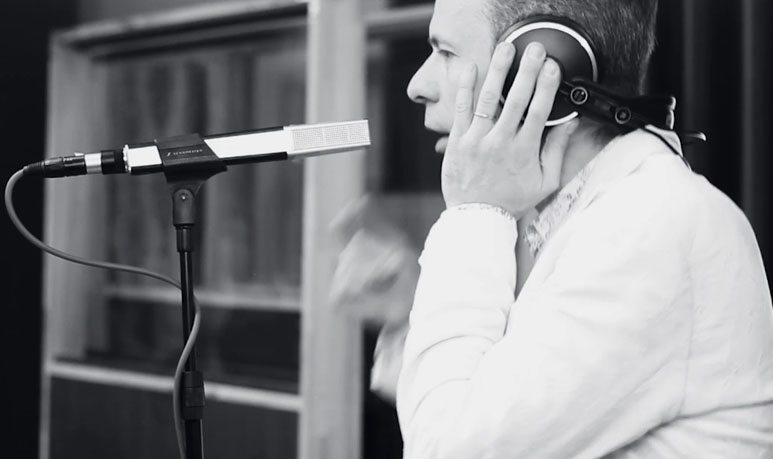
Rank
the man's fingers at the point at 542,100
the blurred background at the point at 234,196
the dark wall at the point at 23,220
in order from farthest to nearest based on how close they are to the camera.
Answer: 1. the dark wall at the point at 23,220
2. the blurred background at the point at 234,196
3. the man's fingers at the point at 542,100

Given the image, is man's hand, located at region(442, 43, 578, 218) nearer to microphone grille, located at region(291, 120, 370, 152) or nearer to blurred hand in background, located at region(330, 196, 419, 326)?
microphone grille, located at region(291, 120, 370, 152)

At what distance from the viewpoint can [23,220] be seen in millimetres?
2365

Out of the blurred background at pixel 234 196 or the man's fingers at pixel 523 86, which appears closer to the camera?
the man's fingers at pixel 523 86

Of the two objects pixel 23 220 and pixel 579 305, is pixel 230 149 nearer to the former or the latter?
pixel 579 305

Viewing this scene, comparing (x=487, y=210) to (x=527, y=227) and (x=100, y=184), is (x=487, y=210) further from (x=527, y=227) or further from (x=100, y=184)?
(x=100, y=184)

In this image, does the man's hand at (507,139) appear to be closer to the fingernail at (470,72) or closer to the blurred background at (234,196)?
the fingernail at (470,72)

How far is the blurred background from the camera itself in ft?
4.30

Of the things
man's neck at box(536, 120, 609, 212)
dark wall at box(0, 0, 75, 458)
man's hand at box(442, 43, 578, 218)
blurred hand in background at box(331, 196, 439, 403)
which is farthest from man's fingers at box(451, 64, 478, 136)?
dark wall at box(0, 0, 75, 458)

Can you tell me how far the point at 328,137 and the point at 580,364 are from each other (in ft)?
0.97

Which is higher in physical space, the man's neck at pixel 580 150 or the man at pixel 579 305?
the man's neck at pixel 580 150

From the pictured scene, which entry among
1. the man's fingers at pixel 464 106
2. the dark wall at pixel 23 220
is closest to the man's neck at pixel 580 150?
the man's fingers at pixel 464 106

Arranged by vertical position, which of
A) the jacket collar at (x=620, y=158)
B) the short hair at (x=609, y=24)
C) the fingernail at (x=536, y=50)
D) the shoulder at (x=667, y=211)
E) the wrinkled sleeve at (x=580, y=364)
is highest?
the short hair at (x=609, y=24)

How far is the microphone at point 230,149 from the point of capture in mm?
691

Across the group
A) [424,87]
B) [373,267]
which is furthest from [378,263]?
[424,87]
